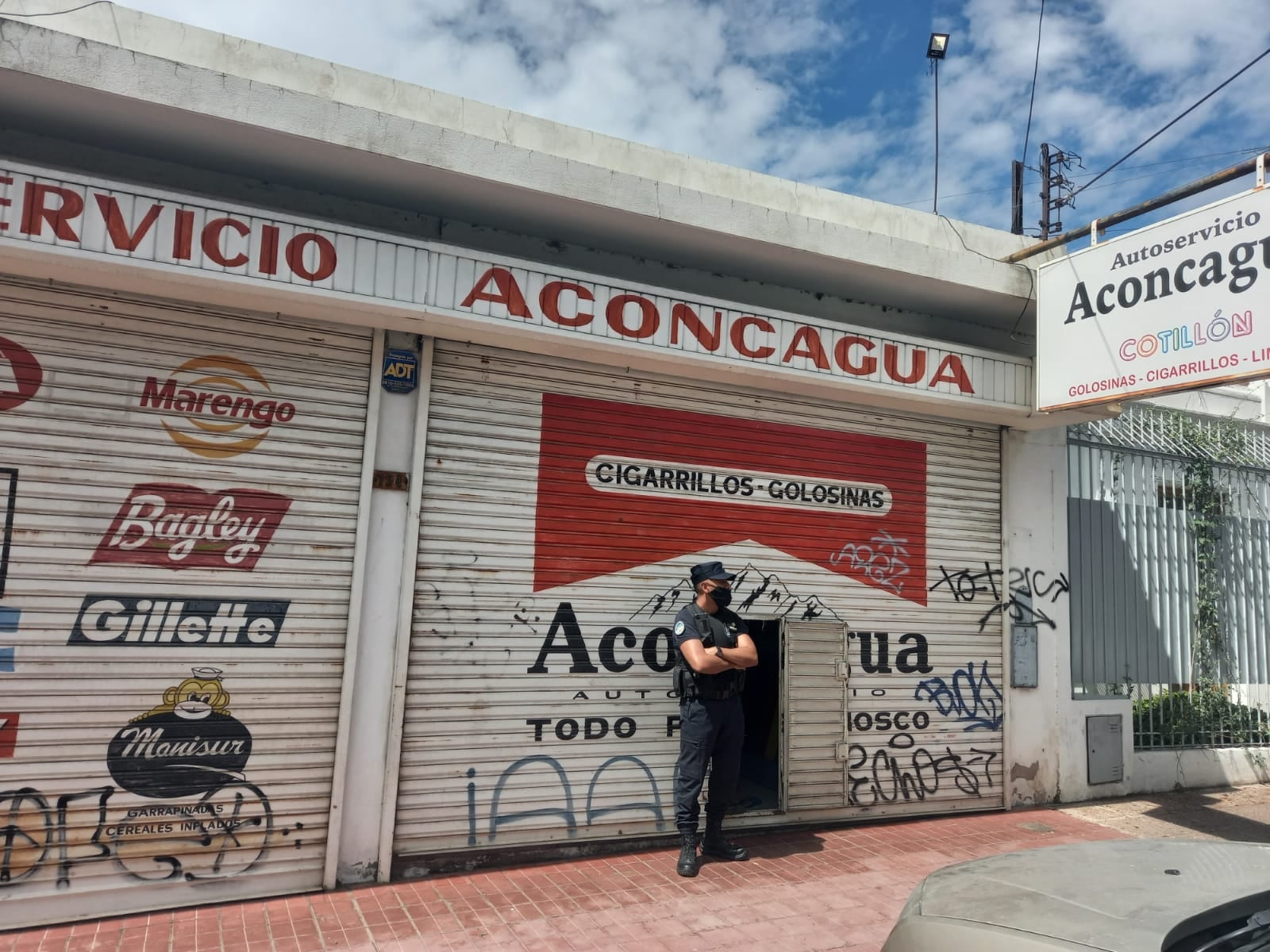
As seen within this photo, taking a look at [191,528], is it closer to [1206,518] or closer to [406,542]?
[406,542]

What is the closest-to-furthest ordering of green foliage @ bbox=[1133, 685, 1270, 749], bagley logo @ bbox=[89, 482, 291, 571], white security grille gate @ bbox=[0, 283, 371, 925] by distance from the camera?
white security grille gate @ bbox=[0, 283, 371, 925] → bagley logo @ bbox=[89, 482, 291, 571] → green foliage @ bbox=[1133, 685, 1270, 749]

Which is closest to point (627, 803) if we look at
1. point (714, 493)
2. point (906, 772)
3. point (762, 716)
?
point (714, 493)

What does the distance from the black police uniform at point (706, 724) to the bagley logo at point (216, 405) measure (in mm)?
2961

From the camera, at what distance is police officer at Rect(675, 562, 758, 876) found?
17.8ft

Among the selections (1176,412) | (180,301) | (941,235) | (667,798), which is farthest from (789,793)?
(1176,412)

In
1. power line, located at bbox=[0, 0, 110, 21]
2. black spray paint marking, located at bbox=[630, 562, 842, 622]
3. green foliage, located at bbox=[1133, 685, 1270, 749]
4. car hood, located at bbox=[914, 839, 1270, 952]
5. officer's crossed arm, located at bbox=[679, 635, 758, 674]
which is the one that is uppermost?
power line, located at bbox=[0, 0, 110, 21]

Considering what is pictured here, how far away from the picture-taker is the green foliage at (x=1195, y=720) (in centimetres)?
810

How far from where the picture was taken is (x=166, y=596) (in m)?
4.76

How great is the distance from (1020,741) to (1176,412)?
13.7 ft

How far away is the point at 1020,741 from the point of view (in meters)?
7.30

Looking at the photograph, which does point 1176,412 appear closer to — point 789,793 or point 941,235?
point 941,235

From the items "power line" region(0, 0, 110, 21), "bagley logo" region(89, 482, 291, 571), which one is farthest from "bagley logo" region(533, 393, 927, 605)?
"power line" region(0, 0, 110, 21)

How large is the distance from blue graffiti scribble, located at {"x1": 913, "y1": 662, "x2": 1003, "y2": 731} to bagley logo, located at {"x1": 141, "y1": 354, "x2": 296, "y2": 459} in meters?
5.44

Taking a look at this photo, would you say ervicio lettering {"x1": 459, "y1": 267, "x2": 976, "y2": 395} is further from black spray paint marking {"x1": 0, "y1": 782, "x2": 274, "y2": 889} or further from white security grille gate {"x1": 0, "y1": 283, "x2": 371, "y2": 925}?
black spray paint marking {"x1": 0, "y1": 782, "x2": 274, "y2": 889}
